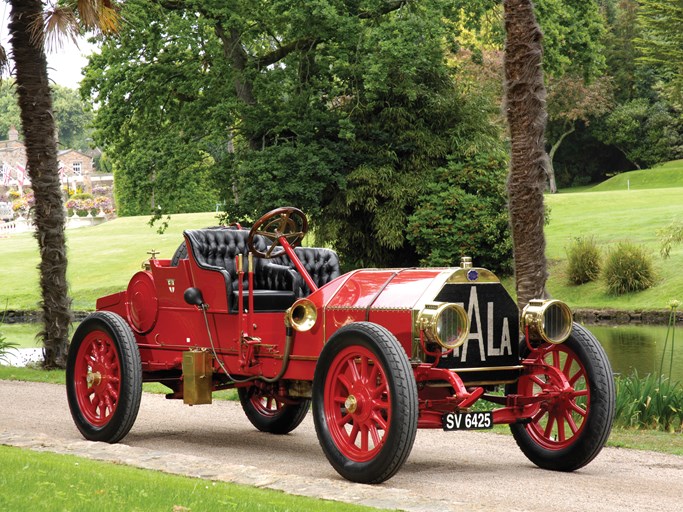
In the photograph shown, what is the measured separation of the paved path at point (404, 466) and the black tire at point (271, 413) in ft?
0.36

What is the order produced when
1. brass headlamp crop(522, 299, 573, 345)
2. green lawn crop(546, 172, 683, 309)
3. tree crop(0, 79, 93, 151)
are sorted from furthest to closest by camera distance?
tree crop(0, 79, 93, 151)
green lawn crop(546, 172, 683, 309)
brass headlamp crop(522, 299, 573, 345)

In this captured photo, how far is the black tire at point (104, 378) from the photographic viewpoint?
8945 millimetres

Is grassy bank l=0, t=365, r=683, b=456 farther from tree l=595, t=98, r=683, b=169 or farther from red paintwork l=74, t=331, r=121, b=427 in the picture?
tree l=595, t=98, r=683, b=169

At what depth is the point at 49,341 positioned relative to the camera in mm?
16219

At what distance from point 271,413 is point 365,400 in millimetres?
3027

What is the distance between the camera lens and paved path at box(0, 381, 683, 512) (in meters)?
6.55

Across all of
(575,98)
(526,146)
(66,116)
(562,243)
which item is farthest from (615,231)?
(66,116)

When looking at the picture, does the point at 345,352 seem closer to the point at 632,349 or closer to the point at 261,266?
the point at 261,266

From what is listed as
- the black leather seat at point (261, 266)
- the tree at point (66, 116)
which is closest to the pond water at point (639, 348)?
the black leather seat at point (261, 266)

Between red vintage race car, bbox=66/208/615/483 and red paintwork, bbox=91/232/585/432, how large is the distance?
0.01 m

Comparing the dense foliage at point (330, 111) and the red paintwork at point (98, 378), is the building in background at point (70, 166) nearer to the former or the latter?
the dense foliage at point (330, 111)

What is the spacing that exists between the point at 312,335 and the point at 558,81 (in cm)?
5028

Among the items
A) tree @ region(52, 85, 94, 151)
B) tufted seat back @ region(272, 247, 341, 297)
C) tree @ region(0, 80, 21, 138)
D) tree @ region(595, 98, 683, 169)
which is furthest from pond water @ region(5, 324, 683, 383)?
tree @ region(52, 85, 94, 151)

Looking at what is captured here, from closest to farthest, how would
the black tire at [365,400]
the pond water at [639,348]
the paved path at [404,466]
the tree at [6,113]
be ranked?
the paved path at [404,466]
the black tire at [365,400]
the pond water at [639,348]
the tree at [6,113]
